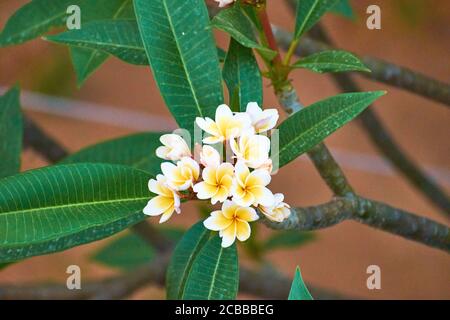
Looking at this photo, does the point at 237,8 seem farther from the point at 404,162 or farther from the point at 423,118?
the point at 423,118

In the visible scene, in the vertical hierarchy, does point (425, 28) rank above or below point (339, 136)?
above

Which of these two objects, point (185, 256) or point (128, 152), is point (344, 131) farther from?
point (185, 256)

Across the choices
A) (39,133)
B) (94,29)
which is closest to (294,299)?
(94,29)

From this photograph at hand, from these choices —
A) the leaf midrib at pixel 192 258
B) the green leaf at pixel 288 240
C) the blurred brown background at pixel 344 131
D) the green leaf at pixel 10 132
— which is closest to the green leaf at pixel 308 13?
the leaf midrib at pixel 192 258

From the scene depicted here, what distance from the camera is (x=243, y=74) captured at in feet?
2.55

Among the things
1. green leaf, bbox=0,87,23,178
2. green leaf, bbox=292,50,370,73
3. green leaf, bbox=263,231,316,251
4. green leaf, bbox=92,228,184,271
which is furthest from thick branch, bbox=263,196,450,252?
green leaf, bbox=92,228,184,271

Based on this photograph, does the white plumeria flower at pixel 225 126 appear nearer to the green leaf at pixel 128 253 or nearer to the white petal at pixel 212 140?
the white petal at pixel 212 140

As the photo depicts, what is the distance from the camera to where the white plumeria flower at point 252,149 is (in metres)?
0.63

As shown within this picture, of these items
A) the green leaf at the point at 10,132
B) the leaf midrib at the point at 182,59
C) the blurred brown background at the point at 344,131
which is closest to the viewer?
the leaf midrib at the point at 182,59

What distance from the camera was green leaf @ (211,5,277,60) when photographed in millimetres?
700

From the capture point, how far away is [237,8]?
2.43 feet

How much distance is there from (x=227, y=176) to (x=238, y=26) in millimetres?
169

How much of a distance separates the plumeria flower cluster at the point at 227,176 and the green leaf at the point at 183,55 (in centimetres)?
6
